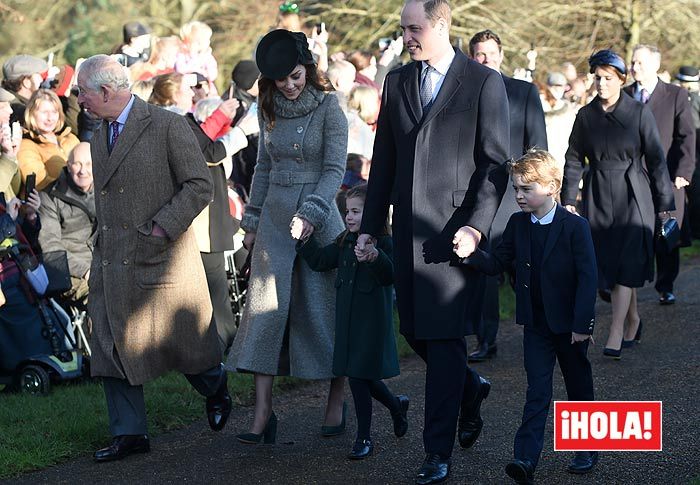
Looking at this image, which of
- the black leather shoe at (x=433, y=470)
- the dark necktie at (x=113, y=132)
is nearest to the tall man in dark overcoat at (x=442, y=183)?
the black leather shoe at (x=433, y=470)

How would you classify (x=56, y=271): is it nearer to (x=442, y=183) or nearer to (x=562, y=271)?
(x=442, y=183)

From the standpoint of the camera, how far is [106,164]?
6.41 metres

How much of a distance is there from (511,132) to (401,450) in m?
2.38

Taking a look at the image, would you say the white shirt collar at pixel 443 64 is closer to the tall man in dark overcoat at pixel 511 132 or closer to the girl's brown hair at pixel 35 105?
the tall man in dark overcoat at pixel 511 132

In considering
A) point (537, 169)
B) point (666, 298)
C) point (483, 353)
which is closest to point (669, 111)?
point (666, 298)

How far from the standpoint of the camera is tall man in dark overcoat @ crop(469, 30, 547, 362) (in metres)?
7.25

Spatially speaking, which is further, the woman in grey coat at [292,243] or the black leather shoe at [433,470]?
the woman in grey coat at [292,243]

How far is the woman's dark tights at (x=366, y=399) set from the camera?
6.32 meters

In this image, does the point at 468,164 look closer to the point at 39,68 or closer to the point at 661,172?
the point at 661,172

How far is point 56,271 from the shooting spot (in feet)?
27.4

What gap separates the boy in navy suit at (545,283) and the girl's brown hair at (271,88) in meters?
1.34

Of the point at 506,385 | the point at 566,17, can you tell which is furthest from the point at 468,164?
the point at 566,17

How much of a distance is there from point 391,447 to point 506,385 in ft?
5.49

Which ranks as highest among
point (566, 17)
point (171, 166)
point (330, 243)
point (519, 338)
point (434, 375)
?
point (566, 17)
